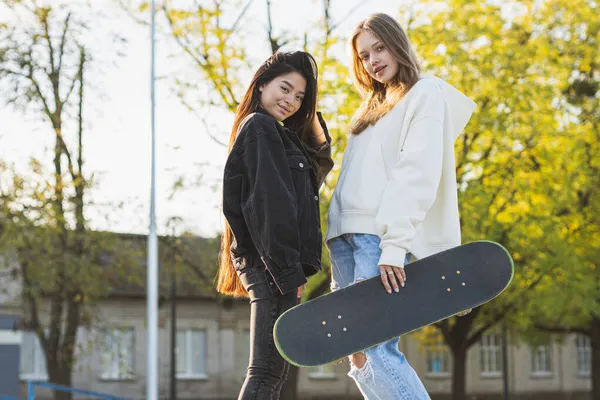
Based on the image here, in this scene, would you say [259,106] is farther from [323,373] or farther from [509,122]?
[323,373]

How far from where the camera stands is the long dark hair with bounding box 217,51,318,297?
13.0 ft

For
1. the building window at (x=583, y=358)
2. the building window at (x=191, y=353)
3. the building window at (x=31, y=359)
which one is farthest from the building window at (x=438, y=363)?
the building window at (x=31, y=359)

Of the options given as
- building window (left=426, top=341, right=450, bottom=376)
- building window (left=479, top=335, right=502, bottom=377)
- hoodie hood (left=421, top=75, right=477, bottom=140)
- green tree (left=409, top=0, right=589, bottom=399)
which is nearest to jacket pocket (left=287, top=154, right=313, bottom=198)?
hoodie hood (left=421, top=75, right=477, bottom=140)

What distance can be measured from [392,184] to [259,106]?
28.1 inches

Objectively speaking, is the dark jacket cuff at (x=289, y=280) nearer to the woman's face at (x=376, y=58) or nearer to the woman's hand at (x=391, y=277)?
the woman's hand at (x=391, y=277)

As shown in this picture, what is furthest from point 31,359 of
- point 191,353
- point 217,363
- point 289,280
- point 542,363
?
point 289,280

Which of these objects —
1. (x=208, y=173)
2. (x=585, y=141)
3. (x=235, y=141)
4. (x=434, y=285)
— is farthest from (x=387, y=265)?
(x=585, y=141)

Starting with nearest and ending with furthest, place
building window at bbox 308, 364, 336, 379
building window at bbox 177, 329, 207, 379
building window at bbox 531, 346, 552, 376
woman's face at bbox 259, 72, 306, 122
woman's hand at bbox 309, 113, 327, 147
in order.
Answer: woman's face at bbox 259, 72, 306, 122
woman's hand at bbox 309, 113, 327, 147
building window at bbox 177, 329, 207, 379
building window at bbox 308, 364, 336, 379
building window at bbox 531, 346, 552, 376

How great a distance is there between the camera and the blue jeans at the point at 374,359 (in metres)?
3.67

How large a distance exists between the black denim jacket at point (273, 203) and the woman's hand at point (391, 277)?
30cm

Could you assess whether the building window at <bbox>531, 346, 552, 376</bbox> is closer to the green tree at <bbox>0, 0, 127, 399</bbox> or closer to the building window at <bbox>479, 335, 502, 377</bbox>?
the building window at <bbox>479, 335, 502, 377</bbox>

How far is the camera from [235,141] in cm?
376

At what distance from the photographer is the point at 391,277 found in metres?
3.62

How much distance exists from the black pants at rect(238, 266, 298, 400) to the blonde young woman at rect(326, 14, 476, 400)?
1.18 ft
